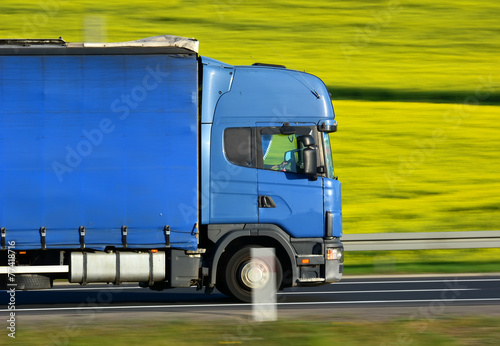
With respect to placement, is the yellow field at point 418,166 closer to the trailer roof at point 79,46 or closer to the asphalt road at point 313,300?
the asphalt road at point 313,300

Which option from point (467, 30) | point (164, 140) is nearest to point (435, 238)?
point (164, 140)

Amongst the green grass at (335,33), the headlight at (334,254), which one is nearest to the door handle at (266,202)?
the headlight at (334,254)

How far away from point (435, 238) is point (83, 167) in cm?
731

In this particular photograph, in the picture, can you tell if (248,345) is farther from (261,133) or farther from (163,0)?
(163,0)

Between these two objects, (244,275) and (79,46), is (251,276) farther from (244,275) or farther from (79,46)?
(79,46)

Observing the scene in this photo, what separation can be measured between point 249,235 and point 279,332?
3.14 m

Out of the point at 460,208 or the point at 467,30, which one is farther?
the point at 467,30

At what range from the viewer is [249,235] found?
1078 cm

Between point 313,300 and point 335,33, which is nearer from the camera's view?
point 313,300

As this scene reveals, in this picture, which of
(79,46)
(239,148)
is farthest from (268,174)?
(79,46)

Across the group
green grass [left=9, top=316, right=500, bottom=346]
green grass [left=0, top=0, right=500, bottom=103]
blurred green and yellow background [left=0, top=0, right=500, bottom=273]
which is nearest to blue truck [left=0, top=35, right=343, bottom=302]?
green grass [left=9, top=316, right=500, bottom=346]

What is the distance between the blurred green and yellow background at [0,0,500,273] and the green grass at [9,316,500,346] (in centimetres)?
707

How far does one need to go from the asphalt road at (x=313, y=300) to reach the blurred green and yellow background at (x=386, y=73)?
252cm

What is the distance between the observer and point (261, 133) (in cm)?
1095
